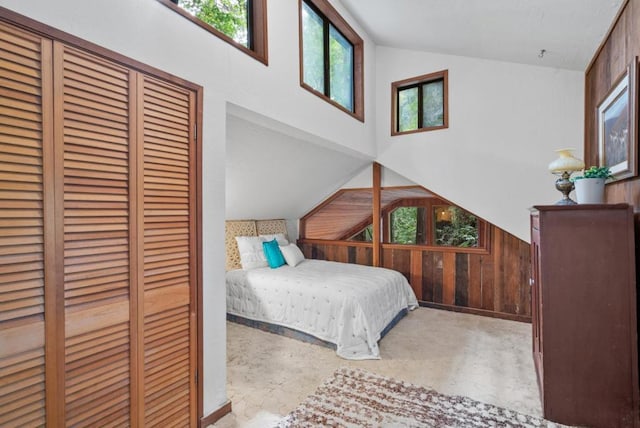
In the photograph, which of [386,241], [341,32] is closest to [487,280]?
[386,241]

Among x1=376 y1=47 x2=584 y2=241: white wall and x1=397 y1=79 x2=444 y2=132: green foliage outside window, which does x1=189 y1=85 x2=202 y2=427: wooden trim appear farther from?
x1=397 y1=79 x2=444 y2=132: green foliage outside window

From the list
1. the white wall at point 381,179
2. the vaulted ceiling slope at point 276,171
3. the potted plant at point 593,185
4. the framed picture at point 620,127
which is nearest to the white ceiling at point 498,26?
the framed picture at point 620,127

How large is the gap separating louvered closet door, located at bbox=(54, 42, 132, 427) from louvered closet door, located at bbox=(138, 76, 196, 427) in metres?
0.10

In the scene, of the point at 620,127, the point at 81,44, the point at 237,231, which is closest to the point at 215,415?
the point at 81,44

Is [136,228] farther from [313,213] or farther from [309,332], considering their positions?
[313,213]

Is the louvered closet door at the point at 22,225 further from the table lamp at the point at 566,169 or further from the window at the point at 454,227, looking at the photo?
the window at the point at 454,227

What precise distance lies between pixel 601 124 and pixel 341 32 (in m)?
2.55

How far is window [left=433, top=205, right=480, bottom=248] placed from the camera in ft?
13.1

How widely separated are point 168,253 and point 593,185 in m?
2.50

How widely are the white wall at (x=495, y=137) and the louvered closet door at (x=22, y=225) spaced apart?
3.44 m

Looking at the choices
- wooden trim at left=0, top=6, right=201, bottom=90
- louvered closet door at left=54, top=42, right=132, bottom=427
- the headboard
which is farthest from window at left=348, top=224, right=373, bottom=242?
louvered closet door at left=54, top=42, right=132, bottom=427

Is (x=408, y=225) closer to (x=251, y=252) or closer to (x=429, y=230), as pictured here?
(x=429, y=230)

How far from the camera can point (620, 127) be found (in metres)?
2.00

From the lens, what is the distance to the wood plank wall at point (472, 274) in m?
3.65
